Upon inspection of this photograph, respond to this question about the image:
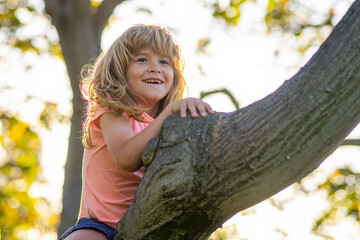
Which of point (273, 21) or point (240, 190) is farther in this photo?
point (273, 21)

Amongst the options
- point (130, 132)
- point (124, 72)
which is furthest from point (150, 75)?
point (130, 132)

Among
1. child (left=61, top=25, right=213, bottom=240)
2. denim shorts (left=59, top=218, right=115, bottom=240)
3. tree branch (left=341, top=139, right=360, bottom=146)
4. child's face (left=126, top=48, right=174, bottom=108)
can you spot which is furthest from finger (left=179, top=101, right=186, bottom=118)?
tree branch (left=341, top=139, right=360, bottom=146)

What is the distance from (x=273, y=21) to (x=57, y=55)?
404cm

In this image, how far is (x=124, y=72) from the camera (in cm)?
297

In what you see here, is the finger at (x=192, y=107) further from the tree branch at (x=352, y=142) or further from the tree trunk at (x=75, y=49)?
the tree trunk at (x=75, y=49)

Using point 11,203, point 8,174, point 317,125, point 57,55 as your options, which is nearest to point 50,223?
point 11,203

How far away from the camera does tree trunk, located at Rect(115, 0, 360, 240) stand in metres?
1.87

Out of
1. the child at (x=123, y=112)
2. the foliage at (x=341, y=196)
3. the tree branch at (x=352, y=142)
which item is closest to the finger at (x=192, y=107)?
the child at (x=123, y=112)

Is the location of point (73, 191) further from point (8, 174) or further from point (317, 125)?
point (8, 174)

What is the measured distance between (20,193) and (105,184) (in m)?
14.1

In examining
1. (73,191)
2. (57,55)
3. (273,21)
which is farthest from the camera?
(57,55)

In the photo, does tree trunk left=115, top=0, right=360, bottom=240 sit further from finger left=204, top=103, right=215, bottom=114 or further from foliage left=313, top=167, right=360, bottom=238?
foliage left=313, top=167, right=360, bottom=238

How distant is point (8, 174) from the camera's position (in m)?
15.1

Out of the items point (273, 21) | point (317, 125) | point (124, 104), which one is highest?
point (273, 21)
